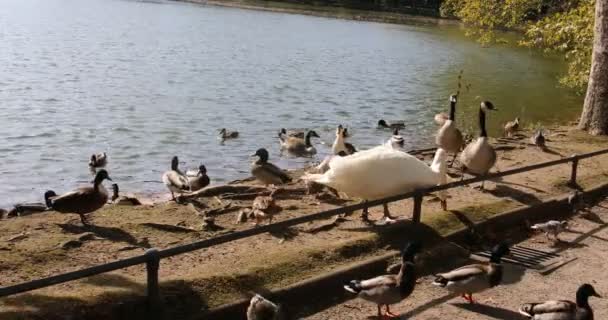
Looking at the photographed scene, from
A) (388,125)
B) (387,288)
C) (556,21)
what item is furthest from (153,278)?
(556,21)

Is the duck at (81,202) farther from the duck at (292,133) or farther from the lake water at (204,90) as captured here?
the duck at (292,133)

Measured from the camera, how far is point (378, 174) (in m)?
9.43

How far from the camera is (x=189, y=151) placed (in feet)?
66.5

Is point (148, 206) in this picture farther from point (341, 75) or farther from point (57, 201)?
point (341, 75)

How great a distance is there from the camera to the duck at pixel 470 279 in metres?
7.82

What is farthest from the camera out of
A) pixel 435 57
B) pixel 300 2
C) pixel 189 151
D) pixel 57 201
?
pixel 300 2

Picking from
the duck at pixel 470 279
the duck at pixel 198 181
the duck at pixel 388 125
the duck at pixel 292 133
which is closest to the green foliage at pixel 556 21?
the duck at pixel 388 125

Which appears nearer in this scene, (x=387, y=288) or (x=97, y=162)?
(x=387, y=288)

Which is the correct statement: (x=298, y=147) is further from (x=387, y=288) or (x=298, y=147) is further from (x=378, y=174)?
(x=387, y=288)

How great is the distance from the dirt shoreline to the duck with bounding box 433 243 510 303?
123 cm

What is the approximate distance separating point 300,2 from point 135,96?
73905 mm

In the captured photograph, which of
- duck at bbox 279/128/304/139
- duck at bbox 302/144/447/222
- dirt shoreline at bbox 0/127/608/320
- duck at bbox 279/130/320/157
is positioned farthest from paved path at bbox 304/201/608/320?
duck at bbox 279/128/304/139

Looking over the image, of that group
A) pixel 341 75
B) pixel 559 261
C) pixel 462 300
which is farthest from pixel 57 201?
pixel 341 75

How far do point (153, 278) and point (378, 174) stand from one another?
399cm
